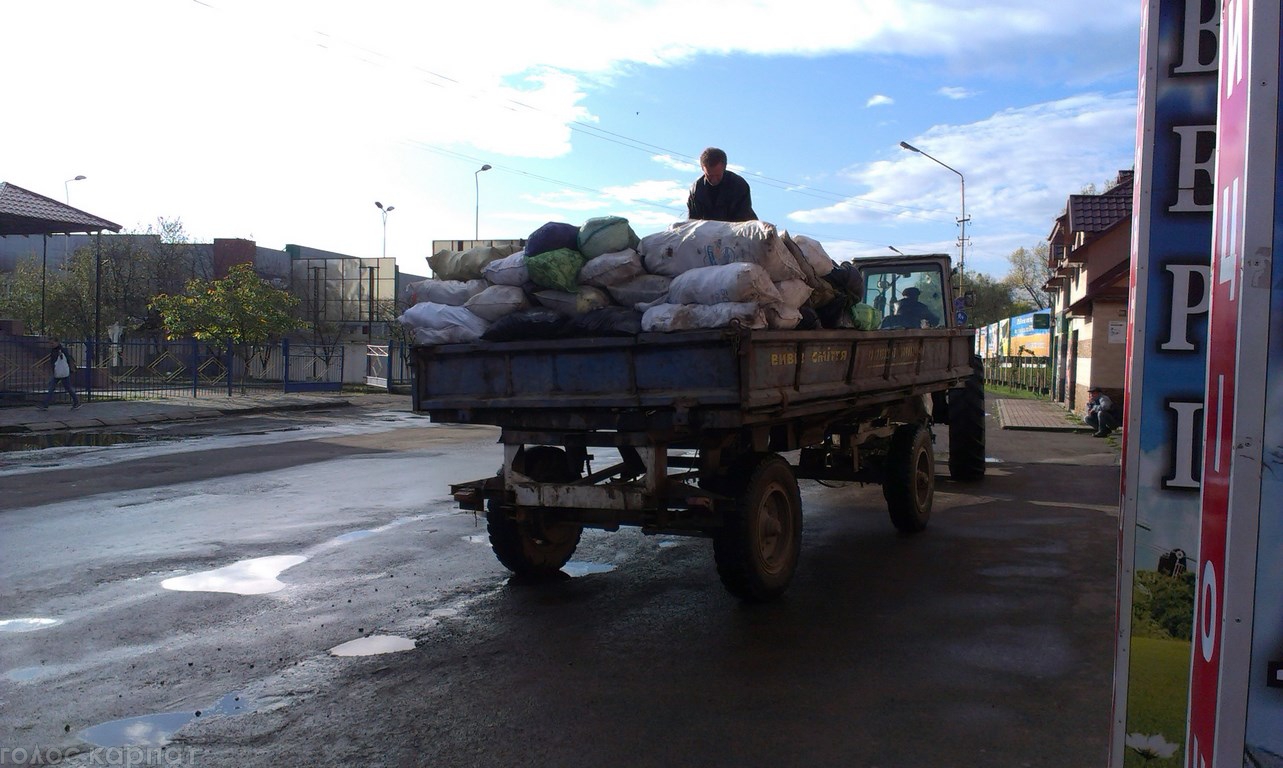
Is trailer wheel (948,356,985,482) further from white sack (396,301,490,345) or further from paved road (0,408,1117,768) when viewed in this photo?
white sack (396,301,490,345)

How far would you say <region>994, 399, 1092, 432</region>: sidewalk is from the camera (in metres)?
20.2

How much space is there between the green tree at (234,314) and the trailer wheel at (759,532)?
2838 cm

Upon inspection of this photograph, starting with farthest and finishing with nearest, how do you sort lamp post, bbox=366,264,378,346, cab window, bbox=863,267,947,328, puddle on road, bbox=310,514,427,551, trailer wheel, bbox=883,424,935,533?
lamp post, bbox=366,264,378,346 → cab window, bbox=863,267,947,328 → trailer wheel, bbox=883,424,935,533 → puddle on road, bbox=310,514,427,551

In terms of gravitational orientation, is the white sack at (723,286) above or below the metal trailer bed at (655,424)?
above

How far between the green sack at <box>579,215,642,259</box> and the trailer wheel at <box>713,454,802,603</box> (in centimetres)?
165

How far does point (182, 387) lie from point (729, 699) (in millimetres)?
27828

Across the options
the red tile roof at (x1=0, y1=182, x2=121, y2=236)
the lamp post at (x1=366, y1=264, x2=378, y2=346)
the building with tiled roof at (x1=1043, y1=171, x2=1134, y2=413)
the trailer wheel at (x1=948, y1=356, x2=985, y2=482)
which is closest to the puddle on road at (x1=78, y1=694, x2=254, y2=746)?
the trailer wheel at (x1=948, y1=356, x2=985, y2=482)

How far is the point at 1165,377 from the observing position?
2.66 metres

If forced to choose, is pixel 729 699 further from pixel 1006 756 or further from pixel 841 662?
pixel 1006 756

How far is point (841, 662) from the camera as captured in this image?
16.4 feet

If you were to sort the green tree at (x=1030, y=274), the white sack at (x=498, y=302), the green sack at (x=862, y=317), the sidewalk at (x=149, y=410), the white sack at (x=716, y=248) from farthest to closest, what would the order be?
the green tree at (x=1030, y=274)
the sidewalk at (x=149, y=410)
the green sack at (x=862, y=317)
the white sack at (x=498, y=302)
the white sack at (x=716, y=248)

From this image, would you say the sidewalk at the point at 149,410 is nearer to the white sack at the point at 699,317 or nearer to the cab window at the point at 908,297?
the cab window at the point at 908,297

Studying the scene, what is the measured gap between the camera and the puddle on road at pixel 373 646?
5.16 meters

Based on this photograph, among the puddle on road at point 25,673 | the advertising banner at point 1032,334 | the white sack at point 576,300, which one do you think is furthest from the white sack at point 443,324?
the advertising banner at point 1032,334
